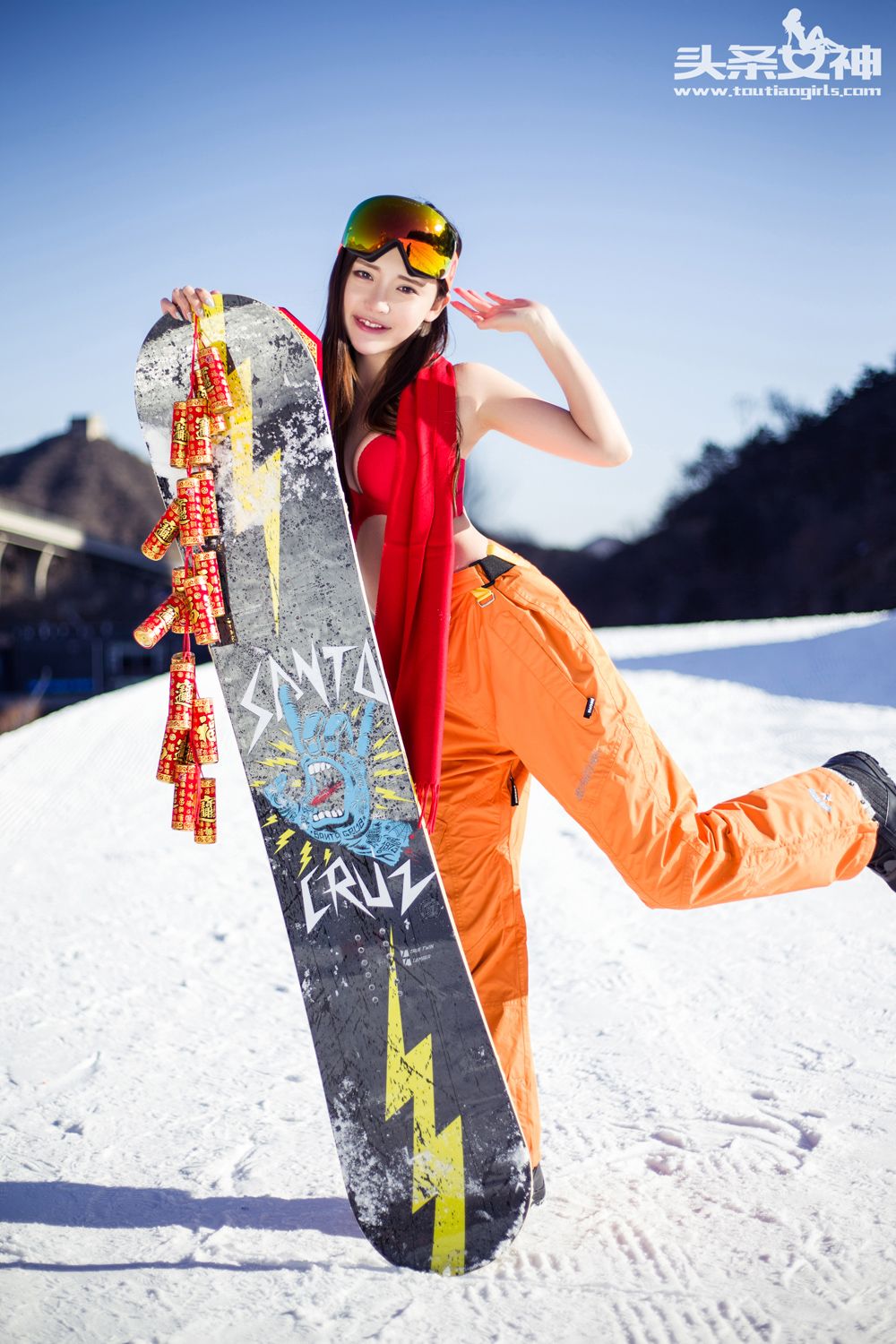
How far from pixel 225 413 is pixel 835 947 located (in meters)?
2.06

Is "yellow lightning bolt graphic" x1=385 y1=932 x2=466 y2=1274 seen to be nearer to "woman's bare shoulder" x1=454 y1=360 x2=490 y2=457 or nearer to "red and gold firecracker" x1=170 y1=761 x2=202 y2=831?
"red and gold firecracker" x1=170 y1=761 x2=202 y2=831

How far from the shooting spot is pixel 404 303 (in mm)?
1685

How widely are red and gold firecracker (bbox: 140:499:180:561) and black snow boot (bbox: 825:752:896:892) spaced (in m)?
1.15

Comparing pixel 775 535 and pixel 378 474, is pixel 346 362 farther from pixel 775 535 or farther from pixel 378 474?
pixel 775 535

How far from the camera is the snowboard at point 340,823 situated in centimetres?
154

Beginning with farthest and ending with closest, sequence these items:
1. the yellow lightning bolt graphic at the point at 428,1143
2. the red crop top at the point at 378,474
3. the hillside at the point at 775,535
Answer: the hillside at the point at 775,535, the red crop top at the point at 378,474, the yellow lightning bolt graphic at the point at 428,1143

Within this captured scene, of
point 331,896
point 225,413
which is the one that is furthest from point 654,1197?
point 225,413

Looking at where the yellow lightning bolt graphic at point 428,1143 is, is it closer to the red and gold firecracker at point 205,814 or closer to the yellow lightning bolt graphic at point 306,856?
the yellow lightning bolt graphic at point 306,856

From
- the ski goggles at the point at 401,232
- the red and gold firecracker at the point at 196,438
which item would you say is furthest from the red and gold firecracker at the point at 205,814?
the ski goggles at the point at 401,232

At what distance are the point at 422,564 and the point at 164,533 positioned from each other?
1.35ft

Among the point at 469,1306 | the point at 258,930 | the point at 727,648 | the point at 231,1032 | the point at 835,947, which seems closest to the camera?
the point at 469,1306

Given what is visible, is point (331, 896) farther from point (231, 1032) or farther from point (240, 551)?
point (231, 1032)

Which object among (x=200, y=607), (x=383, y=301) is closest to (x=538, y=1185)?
(x=200, y=607)

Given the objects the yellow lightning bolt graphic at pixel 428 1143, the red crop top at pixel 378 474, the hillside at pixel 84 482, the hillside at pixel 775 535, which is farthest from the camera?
the hillside at pixel 84 482
